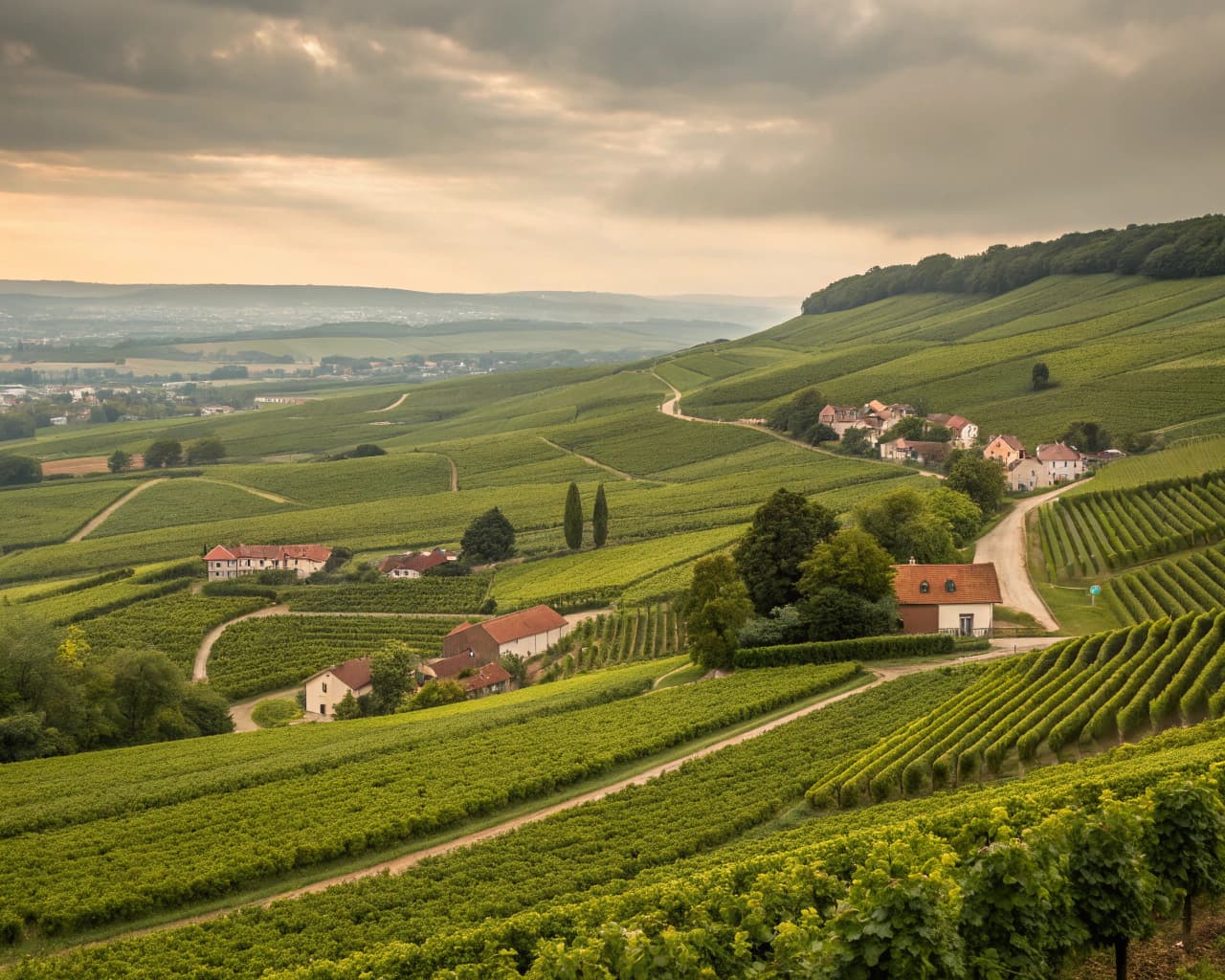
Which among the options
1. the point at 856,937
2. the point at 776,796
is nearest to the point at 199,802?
the point at 776,796

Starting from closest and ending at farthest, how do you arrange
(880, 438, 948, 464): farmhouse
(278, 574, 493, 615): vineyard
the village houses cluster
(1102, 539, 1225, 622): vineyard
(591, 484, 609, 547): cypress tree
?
(1102, 539, 1225, 622): vineyard, (278, 574, 493, 615): vineyard, (591, 484, 609, 547): cypress tree, the village houses cluster, (880, 438, 948, 464): farmhouse

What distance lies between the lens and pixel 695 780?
31375mm

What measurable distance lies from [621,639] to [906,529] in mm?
17372

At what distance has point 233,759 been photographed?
39.3m

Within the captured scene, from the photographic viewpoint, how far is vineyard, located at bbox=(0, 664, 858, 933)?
2586cm

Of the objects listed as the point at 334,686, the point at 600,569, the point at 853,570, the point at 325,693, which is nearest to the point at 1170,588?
the point at 853,570

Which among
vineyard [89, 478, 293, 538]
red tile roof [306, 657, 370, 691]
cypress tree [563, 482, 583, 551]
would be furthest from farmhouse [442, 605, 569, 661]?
vineyard [89, 478, 293, 538]

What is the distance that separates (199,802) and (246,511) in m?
92.7

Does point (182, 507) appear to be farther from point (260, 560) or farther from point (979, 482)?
point (979, 482)

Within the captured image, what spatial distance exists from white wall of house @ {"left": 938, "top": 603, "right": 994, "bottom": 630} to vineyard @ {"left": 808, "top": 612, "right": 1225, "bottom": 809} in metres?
10.8

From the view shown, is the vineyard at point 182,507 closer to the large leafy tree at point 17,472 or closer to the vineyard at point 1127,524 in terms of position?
the large leafy tree at point 17,472

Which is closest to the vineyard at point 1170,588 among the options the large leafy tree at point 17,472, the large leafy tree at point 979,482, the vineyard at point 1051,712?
the vineyard at point 1051,712

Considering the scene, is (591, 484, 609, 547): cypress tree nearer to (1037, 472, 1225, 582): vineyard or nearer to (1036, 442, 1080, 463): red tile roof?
(1037, 472, 1225, 582): vineyard

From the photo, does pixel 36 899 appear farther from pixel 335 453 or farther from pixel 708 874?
pixel 335 453
